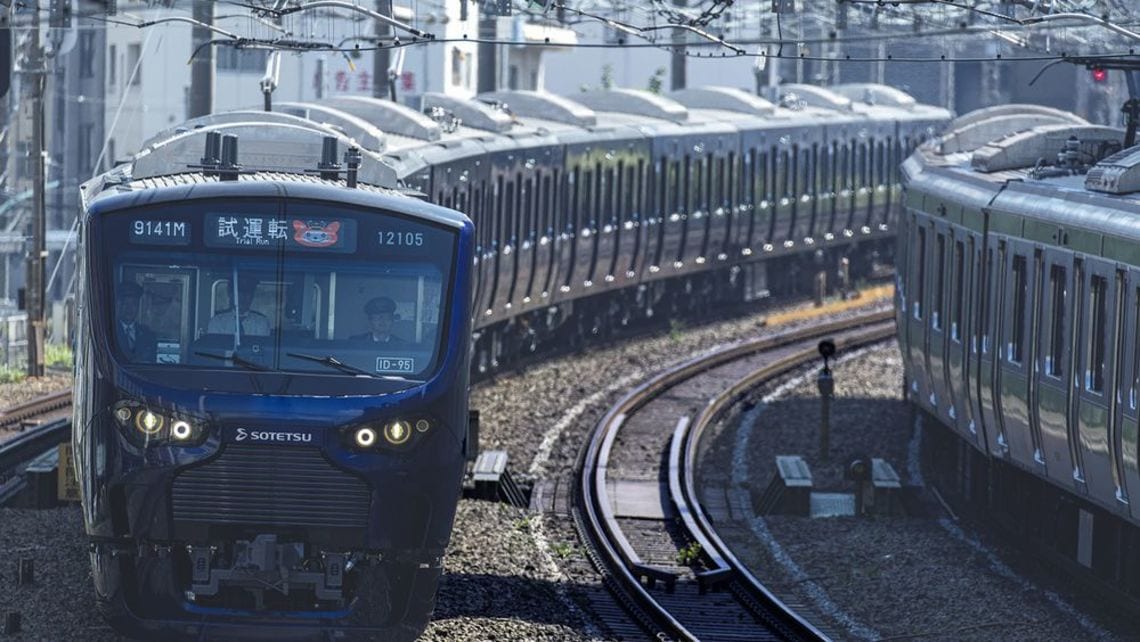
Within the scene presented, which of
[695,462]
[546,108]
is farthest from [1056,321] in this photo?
[546,108]

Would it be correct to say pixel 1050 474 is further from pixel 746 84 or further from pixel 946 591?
pixel 746 84

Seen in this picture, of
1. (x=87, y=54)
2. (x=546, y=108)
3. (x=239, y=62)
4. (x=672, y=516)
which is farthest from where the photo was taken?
(x=239, y=62)

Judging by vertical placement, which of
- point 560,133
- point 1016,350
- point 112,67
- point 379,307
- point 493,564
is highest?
point 112,67

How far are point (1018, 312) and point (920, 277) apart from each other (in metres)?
3.97

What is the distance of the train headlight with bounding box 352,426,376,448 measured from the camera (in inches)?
398

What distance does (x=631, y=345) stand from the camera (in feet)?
91.1

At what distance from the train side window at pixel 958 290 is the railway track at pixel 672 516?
2339 millimetres

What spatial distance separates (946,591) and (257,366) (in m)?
5.37

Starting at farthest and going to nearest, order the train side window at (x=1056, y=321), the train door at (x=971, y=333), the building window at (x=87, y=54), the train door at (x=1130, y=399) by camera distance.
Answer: the building window at (x=87, y=54)
the train door at (x=971, y=333)
the train side window at (x=1056, y=321)
the train door at (x=1130, y=399)

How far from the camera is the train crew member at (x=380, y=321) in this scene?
1038cm

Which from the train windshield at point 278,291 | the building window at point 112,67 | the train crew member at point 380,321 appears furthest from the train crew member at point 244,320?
the building window at point 112,67

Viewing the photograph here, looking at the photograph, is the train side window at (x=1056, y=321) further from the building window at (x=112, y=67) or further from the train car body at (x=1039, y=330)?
the building window at (x=112, y=67)

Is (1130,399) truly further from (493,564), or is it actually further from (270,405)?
(270,405)

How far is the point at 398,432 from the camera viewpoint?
33.5 feet
